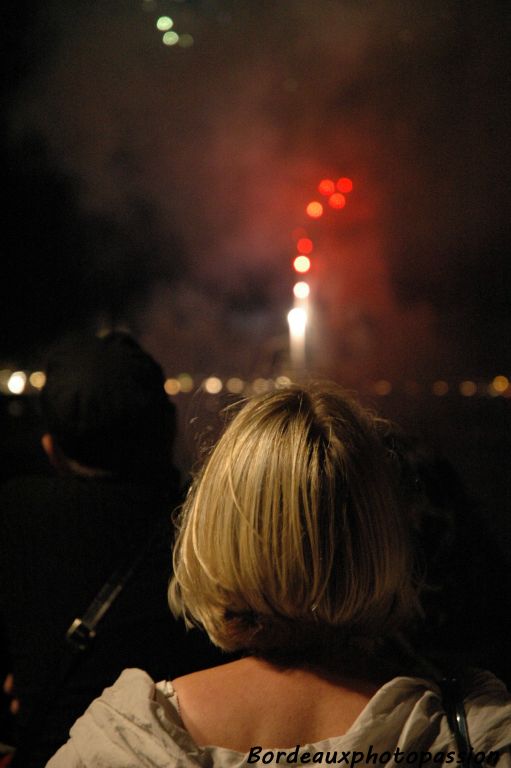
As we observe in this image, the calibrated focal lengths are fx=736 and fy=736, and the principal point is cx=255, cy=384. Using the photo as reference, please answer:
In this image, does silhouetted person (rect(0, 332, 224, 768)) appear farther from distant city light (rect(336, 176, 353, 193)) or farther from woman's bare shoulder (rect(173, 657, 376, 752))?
distant city light (rect(336, 176, 353, 193))

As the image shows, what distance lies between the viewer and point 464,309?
17984 millimetres

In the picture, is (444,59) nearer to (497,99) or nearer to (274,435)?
(497,99)

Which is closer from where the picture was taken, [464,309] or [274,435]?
[274,435]

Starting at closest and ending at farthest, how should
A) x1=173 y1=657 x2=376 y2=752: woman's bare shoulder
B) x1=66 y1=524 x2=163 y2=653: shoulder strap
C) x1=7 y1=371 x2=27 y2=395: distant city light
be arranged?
x1=173 y1=657 x2=376 y2=752: woman's bare shoulder → x1=66 y1=524 x2=163 y2=653: shoulder strap → x1=7 y1=371 x2=27 y2=395: distant city light

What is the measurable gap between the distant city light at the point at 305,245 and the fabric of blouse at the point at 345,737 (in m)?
11.4

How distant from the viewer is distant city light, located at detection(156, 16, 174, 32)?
25.5ft

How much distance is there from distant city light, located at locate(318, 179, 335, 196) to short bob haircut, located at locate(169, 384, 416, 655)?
32.1 ft

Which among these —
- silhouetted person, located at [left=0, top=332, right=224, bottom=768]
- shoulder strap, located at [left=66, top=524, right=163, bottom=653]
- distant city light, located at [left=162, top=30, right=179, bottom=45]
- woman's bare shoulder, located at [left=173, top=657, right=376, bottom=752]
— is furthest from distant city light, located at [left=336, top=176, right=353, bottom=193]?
woman's bare shoulder, located at [left=173, top=657, right=376, bottom=752]

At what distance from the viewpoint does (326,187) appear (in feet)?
35.4

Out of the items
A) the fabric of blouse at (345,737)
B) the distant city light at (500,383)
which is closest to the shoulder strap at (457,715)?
the fabric of blouse at (345,737)

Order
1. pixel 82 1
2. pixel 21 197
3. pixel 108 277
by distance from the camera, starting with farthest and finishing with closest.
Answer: pixel 108 277 → pixel 21 197 → pixel 82 1

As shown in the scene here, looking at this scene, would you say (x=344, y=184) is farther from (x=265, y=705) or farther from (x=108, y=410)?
(x=265, y=705)

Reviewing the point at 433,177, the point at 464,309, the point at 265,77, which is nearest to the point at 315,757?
the point at 265,77

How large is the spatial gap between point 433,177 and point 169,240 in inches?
313
